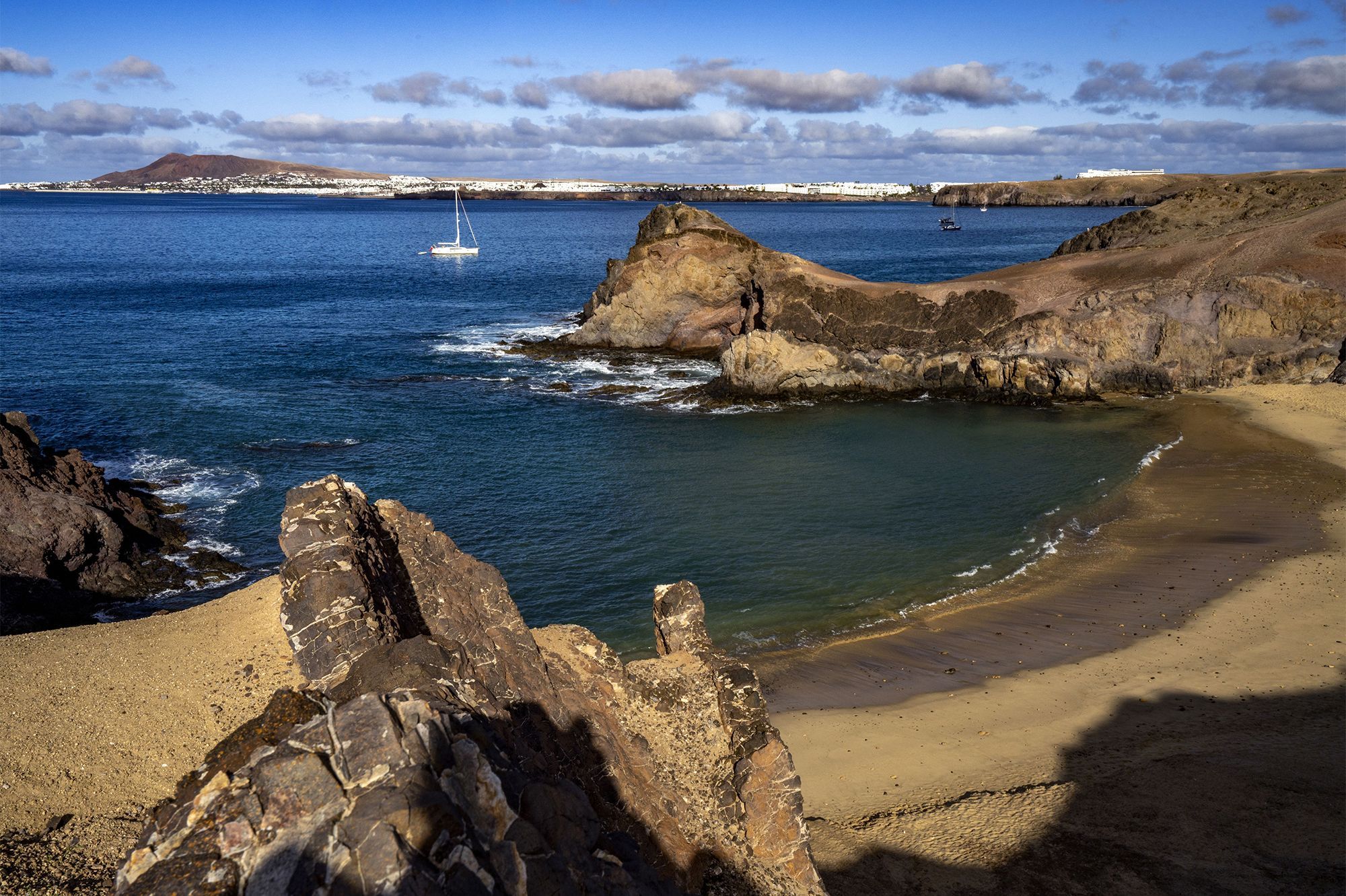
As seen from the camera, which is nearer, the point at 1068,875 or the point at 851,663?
the point at 1068,875

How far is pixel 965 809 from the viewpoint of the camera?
1511 cm

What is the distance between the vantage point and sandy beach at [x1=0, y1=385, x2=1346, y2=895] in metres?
9.38

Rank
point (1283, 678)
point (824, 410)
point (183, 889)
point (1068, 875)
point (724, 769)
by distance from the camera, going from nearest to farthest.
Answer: point (183, 889), point (724, 769), point (1068, 875), point (1283, 678), point (824, 410)

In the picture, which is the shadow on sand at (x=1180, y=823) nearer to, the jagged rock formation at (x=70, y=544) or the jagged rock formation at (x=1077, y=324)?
the jagged rock formation at (x=70, y=544)

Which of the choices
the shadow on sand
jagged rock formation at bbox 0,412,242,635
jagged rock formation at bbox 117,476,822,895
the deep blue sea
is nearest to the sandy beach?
the shadow on sand

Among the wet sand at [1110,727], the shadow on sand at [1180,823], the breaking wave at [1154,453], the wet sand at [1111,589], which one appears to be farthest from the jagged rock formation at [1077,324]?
the shadow on sand at [1180,823]

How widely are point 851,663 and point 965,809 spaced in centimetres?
598

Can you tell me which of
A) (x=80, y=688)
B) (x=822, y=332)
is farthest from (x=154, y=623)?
(x=822, y=332)

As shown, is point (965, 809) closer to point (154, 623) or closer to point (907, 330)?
point (154, 623)

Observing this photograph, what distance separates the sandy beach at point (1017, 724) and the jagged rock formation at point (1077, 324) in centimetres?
1804

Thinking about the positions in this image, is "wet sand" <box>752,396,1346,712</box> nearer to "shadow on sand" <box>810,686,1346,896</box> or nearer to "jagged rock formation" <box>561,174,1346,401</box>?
"shadow on sand" <box>810,686,1346,896</box>

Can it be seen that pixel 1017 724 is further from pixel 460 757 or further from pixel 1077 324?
pixel 1077 324

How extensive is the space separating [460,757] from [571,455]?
30439 millimetres

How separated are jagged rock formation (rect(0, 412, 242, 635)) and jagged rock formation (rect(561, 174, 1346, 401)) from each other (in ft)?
88.0
